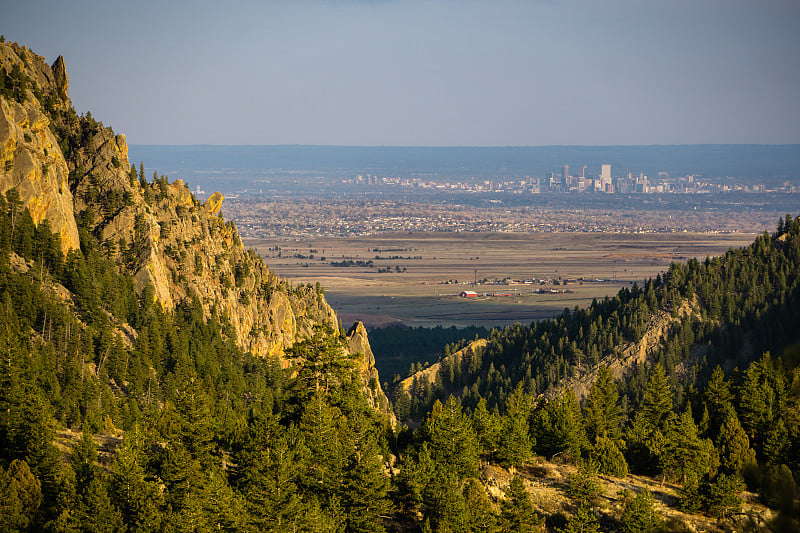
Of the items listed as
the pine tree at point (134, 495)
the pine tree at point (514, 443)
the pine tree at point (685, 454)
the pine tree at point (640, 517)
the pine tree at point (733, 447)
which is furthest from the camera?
the pine tree at point (514, 443)

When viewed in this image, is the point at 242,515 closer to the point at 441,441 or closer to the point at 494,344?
the point at 441,441

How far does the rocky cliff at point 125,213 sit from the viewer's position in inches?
3519

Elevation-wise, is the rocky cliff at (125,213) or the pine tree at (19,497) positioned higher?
the rocky cliff at (125,213)

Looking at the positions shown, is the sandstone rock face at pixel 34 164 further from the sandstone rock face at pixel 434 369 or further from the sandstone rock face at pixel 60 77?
the sandstone rock face at pixel 434 369

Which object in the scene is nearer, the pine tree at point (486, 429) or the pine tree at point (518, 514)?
the pine tree at point (518, 514)

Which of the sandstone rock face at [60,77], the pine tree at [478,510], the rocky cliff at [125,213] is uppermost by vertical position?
the sandstone rock face at [60,77]

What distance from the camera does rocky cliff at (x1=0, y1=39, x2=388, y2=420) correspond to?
89375 millimetres

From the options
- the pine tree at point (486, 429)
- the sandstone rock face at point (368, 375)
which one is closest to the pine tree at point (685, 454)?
the pine tree at point (486, 429)

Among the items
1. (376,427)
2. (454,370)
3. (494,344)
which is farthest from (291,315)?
(376,427)

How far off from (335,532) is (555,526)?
486 inches

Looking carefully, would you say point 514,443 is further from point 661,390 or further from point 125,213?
point 125,213

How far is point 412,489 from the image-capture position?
46.6 meters

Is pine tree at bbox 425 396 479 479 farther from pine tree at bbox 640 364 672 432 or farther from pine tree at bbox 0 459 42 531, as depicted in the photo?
pine tree at bbox 640 364 672 432

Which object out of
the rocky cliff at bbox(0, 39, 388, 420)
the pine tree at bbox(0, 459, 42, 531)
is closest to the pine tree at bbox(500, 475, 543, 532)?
the pine tree at bbox(0, 459, 42, 531)
